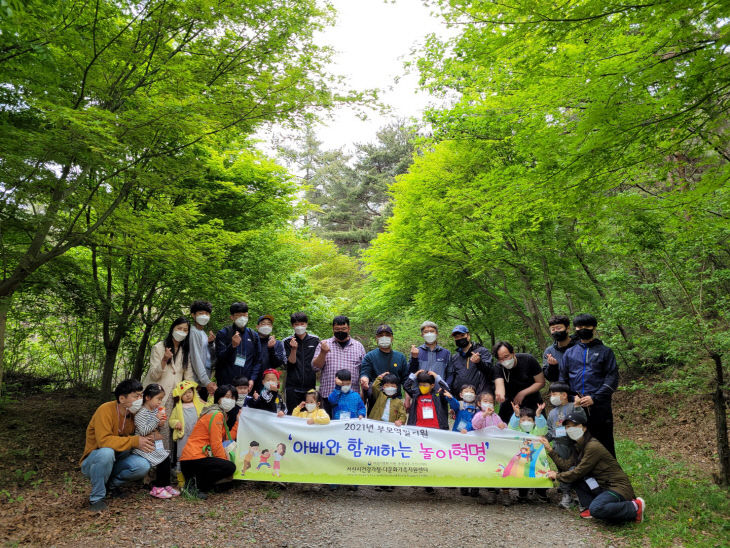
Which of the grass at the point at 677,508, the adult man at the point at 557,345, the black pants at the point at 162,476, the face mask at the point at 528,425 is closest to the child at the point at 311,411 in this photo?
the black pants at the point at 162,476

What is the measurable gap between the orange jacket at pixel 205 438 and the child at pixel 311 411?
0.94 metres

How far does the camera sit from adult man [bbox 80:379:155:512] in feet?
14.8

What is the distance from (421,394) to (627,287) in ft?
17.4

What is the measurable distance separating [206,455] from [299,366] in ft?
5.30

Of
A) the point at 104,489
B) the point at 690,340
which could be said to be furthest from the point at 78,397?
the point at 690,340

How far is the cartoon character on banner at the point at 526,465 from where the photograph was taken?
5.04 m

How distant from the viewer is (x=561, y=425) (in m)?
5.05

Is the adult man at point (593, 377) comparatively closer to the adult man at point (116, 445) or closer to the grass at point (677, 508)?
the grass at point (677, 508)

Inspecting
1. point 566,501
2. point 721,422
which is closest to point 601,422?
point 566,501

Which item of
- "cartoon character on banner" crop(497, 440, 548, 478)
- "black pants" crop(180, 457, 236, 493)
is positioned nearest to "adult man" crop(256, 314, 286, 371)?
"black pants" crop(180, 457, 236, 493)

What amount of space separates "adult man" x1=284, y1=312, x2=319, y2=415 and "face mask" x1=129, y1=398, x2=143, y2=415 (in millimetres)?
1881

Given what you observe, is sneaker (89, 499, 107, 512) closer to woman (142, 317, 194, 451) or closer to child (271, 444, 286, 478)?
woman (142, 317, 194, 451)

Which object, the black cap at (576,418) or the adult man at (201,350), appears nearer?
the black cap at (576,418)

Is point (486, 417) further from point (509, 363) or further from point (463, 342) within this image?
point (463, 342)
